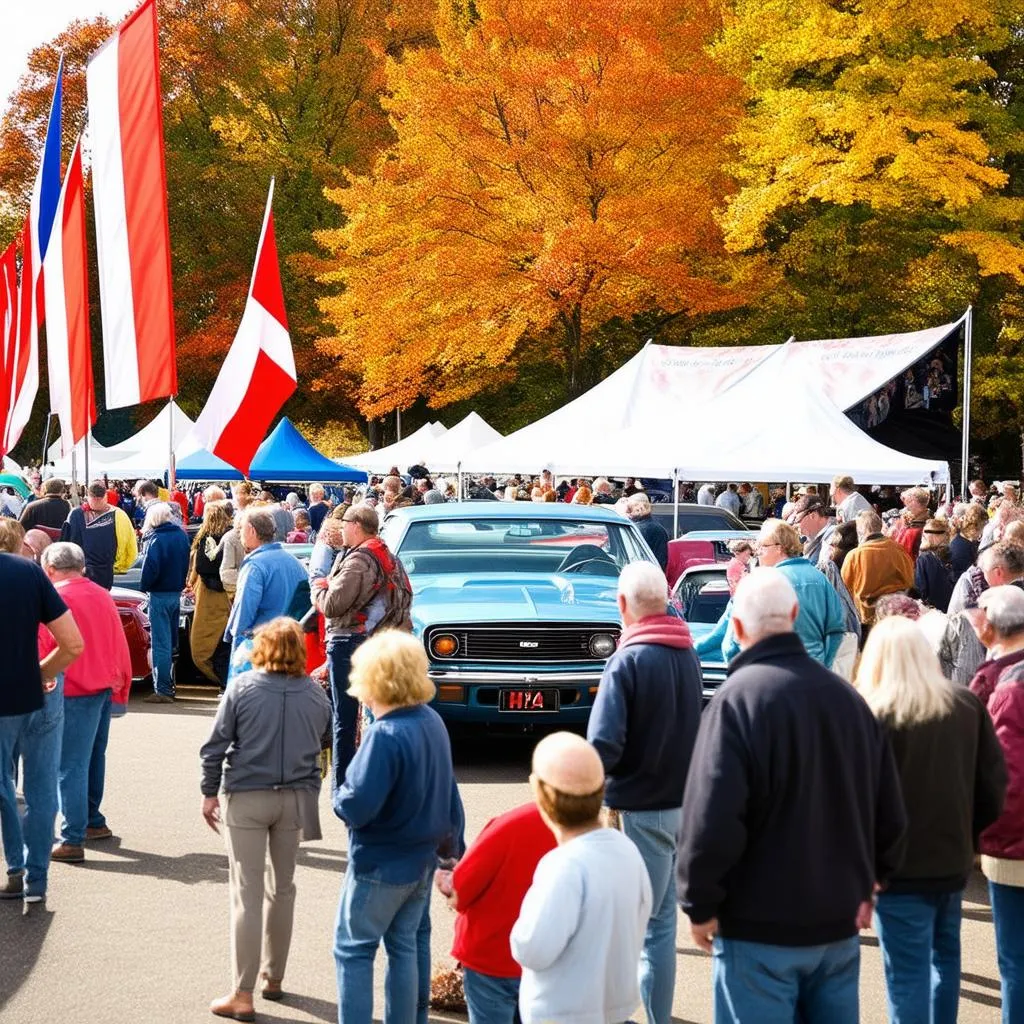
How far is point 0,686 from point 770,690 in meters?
4.25

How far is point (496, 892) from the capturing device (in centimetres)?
444

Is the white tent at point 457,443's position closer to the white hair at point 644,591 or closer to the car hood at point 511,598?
the car hood at point 511,598

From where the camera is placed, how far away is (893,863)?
4.32 meters

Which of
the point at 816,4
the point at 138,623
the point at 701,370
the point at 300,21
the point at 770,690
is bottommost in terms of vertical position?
the point at 138,623

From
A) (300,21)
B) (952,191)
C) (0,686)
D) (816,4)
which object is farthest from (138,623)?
(300,21)

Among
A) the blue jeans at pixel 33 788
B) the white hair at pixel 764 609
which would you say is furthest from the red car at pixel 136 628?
the white hair at pixel 764 609

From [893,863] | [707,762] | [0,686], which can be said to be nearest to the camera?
[707,762]

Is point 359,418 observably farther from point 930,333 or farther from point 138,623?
point 138,623

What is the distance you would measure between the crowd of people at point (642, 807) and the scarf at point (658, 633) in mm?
11

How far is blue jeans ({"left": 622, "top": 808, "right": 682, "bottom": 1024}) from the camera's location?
5.48m

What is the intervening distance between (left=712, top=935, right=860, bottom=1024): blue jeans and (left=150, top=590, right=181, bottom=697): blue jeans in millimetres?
10661

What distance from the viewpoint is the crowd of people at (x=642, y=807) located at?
Answer: 3957 millimetres

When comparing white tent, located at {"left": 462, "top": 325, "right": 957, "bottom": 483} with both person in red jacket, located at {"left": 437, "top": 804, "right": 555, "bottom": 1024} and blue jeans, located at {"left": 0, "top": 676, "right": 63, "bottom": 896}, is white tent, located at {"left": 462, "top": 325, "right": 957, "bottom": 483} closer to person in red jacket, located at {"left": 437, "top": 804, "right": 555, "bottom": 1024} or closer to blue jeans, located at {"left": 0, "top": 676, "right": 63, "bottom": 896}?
blue jeans, located at {"left": 0, "top": 676, "right": 63, "bottom": 896}

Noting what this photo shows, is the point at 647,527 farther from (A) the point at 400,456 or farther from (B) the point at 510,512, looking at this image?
(A) the point at 400,456
